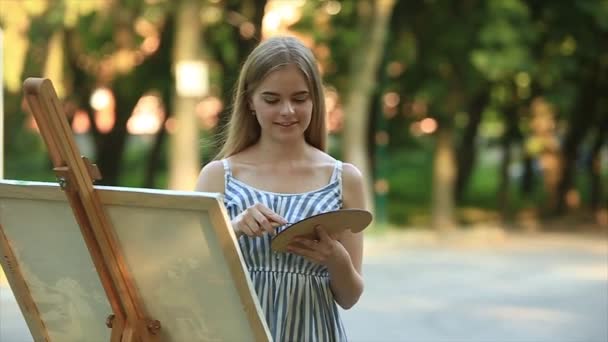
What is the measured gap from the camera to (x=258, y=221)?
10.2 ft

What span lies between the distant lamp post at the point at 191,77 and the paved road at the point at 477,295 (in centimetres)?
371

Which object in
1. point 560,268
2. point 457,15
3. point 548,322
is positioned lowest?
point 560,268

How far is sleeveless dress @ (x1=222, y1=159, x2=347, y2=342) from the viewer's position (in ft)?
11.1

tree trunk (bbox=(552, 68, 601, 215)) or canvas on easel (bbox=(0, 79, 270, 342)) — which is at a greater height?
canvas on easel (bbox=(0, 79, 270, 342))

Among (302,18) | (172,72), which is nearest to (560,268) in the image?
(302,18)

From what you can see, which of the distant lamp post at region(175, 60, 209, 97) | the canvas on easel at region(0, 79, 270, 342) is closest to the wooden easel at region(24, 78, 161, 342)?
the canvas on easel at region(0, 79, 270, 342)

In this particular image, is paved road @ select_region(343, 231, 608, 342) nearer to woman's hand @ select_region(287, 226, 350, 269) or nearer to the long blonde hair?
the long blonde hair

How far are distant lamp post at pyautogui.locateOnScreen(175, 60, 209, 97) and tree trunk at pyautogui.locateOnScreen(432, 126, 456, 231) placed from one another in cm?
838

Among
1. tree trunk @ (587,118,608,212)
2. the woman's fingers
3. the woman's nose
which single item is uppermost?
the woman's nose

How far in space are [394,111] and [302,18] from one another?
6952mm

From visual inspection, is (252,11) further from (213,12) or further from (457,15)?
(457,15)

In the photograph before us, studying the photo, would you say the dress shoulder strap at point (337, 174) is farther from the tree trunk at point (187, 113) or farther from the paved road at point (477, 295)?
the tree trunk at point (187, 113)

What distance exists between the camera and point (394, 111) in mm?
29781

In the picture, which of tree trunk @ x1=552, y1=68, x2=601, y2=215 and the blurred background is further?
tree trunk @ x1=552, y1=68, x2=601, y2=215
